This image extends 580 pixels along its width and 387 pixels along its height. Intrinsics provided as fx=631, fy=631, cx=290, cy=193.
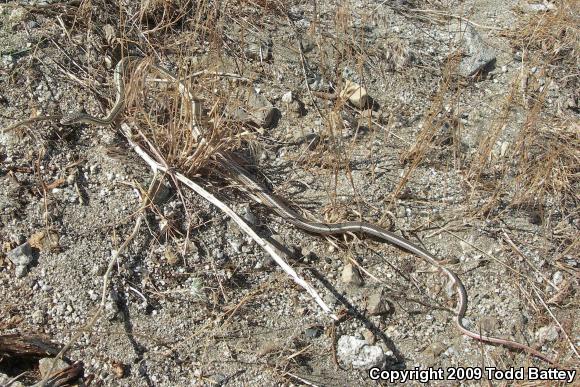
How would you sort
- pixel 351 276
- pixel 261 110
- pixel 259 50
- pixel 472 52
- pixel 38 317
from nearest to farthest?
pixel 38 317 → pixel 351 276 → pixel 261 110 → pixel 259 50 → pixel 472 52

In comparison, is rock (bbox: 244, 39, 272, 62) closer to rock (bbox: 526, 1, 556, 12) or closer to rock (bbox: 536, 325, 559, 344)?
rock (bbox: 526, 1, 556, 12)

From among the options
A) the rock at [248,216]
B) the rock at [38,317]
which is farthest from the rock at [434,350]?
the rock at [38,317]

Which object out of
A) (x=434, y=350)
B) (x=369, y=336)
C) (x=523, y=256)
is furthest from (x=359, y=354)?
(x=523, y=256)

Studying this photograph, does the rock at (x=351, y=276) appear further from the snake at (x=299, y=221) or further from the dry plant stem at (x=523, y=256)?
the dry plant stem at (x=523, y=256)

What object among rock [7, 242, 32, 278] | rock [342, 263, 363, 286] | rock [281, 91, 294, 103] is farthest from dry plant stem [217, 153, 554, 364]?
rock [7, 242, 32, 278]

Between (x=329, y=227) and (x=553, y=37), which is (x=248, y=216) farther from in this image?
(x=553, y=37)

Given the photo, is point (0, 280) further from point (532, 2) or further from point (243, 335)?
point (532, 2)

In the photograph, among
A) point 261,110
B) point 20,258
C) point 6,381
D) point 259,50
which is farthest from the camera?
point 259,50

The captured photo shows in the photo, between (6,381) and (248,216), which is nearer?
(6,381)
